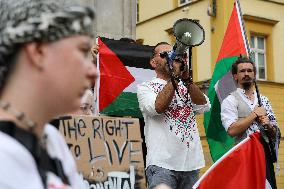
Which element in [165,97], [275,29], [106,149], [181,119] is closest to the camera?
[106,149]

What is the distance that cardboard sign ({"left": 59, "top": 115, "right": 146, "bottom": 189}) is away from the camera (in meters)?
3.66

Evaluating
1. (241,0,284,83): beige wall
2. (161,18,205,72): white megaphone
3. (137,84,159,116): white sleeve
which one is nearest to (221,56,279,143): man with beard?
(161,18,205,72): white megaphone

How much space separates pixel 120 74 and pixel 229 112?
4.72ft

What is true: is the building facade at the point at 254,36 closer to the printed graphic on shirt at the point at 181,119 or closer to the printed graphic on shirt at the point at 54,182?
the printed graphic on shirt at the point at 181,119

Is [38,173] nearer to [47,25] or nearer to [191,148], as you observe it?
[47,25]

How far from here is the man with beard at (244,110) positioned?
4430 mm

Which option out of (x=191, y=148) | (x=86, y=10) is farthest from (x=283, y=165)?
(x=86, y=10)

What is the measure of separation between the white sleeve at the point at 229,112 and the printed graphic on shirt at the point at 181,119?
0.53 metres

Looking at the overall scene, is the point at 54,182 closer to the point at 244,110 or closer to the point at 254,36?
the point at 244,110

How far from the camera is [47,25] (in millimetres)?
1134

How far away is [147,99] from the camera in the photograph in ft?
13.4

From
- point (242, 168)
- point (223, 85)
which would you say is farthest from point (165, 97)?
point (223, 85)

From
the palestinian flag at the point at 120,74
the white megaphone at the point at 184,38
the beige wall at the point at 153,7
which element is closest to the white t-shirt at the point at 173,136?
the white megaphone at the point at 184,38

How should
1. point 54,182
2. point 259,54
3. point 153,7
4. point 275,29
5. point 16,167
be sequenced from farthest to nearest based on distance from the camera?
point 153,7, point 259,54, point 275,29, point 54,182, point 16,167
